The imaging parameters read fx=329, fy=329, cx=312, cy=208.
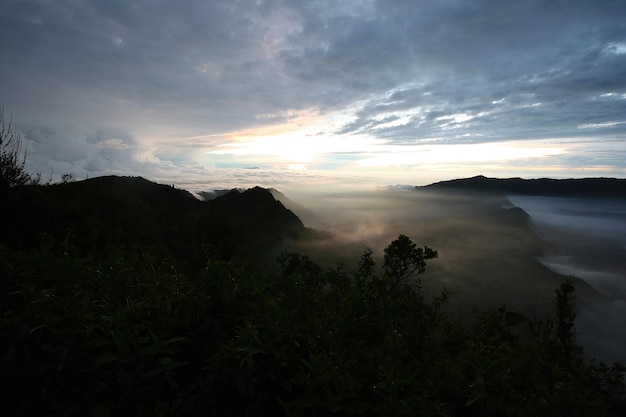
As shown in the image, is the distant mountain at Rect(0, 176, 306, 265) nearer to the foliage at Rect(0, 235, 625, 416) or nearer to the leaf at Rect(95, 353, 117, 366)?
the foliage at Rect(0, 235, 625, 416)

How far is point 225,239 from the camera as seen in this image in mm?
39281

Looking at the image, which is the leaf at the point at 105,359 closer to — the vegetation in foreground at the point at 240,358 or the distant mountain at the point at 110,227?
the vegetation in foreground at the point at 240,358

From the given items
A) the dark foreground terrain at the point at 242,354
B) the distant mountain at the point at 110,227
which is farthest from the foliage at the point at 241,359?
the distant mountain at the point at 110,227

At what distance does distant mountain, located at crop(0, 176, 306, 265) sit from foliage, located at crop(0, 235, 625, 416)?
119cm

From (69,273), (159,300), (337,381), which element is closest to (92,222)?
(69,273)

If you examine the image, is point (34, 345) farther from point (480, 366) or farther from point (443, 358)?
point (480, 366)

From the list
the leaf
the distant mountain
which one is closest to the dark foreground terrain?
the leaf

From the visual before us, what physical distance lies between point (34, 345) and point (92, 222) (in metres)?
18.6

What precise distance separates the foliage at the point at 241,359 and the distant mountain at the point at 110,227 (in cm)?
119

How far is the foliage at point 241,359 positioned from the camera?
2277 mm

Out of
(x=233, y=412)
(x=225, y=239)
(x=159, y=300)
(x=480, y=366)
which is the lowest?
(x=225, y=239)

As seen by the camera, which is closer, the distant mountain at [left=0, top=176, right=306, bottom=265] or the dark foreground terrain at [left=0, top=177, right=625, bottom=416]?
the dark foreground terrain at [left=0, top=177, right=625, bottom=416]

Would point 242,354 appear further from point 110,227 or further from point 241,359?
point 110,227

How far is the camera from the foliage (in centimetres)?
228
